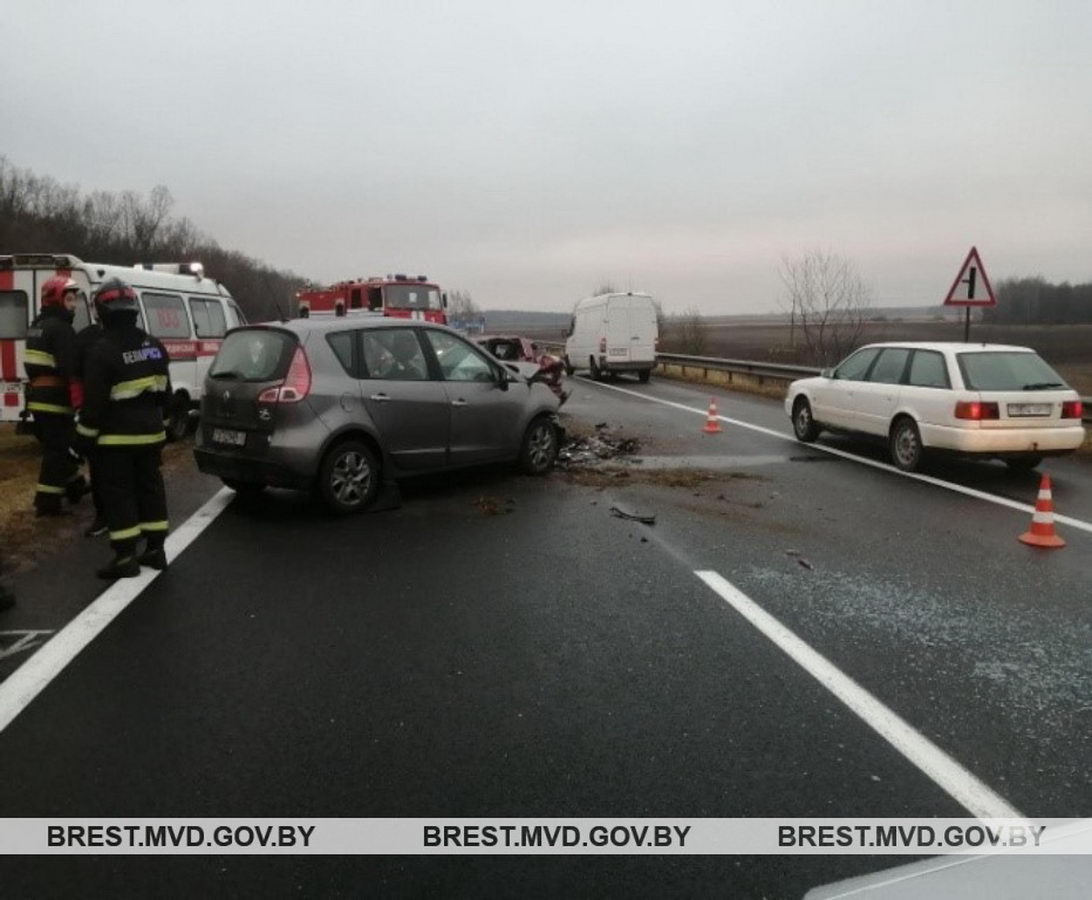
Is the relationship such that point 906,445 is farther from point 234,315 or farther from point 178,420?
point 234,315

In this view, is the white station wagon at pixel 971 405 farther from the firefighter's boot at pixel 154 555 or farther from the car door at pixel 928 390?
the firefighter's boot at pixel 154 555

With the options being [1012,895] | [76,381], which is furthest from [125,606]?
[1012,895]

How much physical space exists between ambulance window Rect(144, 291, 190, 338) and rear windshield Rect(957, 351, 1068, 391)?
10.7 metres

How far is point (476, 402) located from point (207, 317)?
7.14 metres

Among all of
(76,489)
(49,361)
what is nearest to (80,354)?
(49,361)

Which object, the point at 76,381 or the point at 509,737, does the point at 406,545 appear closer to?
the point at 76,381

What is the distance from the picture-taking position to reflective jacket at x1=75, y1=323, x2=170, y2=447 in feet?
18.4

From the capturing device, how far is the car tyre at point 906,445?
10.1m

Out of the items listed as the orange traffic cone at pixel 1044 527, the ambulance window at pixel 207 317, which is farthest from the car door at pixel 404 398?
the ambulance window at pixel 207 317

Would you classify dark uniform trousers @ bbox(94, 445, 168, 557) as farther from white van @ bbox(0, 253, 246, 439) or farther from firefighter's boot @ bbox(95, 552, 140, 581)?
white van @ bbox(0, 253, 246, 439)

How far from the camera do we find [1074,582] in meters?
5.86

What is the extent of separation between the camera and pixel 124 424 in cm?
573

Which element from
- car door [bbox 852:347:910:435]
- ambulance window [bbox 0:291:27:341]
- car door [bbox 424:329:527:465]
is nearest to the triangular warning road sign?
A: car door [bbox 852:347:910:435]

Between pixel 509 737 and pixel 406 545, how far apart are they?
3.38 metres
